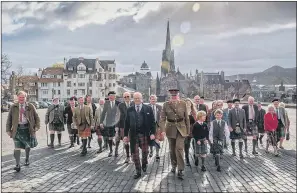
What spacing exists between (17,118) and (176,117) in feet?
12.0

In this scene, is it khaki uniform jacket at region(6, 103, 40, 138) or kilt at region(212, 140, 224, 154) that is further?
kilt at region(212, 140, 224, 154)

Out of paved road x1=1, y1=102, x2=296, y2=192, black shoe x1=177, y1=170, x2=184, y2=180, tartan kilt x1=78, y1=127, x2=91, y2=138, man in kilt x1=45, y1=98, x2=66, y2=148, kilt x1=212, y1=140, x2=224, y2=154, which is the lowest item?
paved road x1=1, y1=102, x2=296, y2=192

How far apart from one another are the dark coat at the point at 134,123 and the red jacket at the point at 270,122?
4.86 metres

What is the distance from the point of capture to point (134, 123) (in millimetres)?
6996

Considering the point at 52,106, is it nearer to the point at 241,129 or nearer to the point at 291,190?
the point at 241,129

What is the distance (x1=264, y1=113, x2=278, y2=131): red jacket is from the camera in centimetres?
1016

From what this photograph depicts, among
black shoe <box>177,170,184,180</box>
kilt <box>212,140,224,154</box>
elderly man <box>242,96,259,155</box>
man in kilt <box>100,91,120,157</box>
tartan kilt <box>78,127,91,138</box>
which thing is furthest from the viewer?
elderly man <box>242,96,259,155</box>

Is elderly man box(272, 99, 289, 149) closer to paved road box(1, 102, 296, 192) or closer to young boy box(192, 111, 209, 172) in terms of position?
paved road box(1, 102, 296, 192)

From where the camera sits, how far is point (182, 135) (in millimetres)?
6734

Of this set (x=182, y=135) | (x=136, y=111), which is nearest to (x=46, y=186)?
(x=136, y=111)

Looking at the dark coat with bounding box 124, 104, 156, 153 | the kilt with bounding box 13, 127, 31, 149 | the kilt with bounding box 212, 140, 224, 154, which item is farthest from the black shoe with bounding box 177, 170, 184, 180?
the kilt with bounding box 13, 127, 31, 149

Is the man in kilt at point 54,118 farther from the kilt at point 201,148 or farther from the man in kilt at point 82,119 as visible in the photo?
the kilt at point 201,148

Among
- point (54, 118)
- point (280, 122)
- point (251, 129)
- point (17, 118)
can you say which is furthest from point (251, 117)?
point (17, 118)

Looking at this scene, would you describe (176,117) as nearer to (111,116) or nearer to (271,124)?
(111,116)
